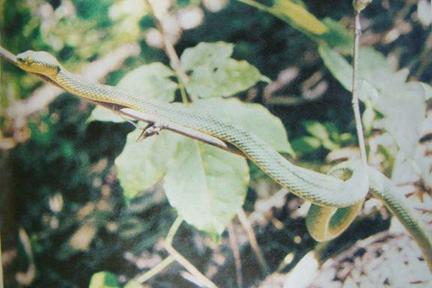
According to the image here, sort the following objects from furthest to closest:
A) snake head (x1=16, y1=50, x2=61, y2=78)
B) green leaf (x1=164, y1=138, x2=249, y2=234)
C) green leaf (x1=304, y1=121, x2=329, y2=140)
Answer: green leaf (x1=304, y1=121, x2=329, y2=140), green leaf (x1=164, y1=138, x2=249, y2=234), snake head (x1=16, y1=50, x2=61, y2=78)

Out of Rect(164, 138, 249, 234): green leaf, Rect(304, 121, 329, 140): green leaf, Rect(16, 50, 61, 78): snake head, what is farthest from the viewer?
Rect(304, 121, 329, 140): green leaf

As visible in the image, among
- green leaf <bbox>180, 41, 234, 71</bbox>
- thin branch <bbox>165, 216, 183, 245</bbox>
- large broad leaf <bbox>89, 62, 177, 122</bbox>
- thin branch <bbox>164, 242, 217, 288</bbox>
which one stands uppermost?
green leaf <bbox>180, 41, 234, 71</bbox>

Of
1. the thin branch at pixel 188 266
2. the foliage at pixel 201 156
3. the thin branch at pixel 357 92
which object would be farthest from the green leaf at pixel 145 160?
the thin branch at pixel 357 92

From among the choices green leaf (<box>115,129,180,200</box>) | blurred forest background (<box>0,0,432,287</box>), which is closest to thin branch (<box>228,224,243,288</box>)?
blurred forest background (<box>0,0,432,287</box>)

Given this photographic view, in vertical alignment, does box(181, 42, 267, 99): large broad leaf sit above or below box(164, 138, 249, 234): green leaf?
above

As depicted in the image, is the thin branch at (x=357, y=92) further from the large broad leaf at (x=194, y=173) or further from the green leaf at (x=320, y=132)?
the large broad leaf at (x=194, y=173)

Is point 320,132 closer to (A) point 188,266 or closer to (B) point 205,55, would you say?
(B) point 205,55

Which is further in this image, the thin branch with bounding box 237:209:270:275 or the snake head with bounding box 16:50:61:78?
the thin branch with bounding box 237:209:270:275

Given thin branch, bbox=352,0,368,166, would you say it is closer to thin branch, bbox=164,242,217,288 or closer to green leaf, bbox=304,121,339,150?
green leaf, bbox=304,121,339,150
